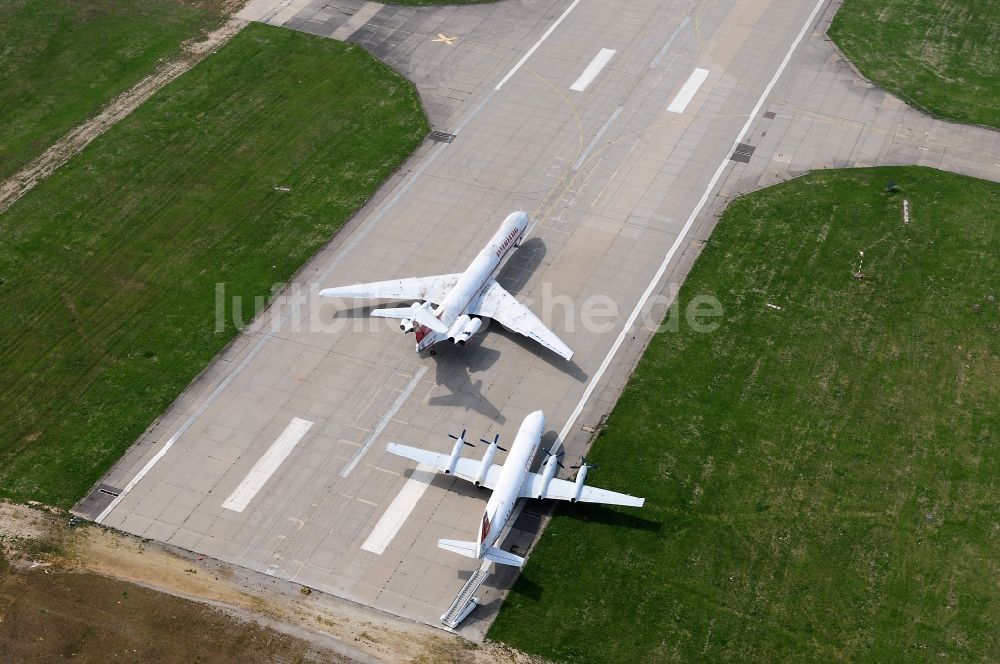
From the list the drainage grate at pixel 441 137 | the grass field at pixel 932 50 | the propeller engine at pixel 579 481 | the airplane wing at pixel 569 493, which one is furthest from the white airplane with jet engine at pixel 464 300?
the grass field at pixel 932 50

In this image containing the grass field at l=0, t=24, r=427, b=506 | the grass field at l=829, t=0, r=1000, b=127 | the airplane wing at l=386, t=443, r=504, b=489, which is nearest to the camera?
the airplane wing at l=386, t=443, r=504, b=489

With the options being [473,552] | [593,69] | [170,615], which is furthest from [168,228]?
[593,69]

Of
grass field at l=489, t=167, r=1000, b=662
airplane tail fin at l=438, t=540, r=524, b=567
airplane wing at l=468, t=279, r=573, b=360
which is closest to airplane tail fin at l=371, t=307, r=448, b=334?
airplane wing at l=468, t=279, r=573, b=360

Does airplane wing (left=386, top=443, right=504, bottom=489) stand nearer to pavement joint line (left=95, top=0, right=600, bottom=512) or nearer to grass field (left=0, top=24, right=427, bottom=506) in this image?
pavement joint line (left=95, top=0, right=600, bottom=512)

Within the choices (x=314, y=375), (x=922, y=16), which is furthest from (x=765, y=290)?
(x=922, y=16)

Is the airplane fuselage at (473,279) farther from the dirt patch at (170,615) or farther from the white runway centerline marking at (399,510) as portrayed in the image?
the dirt patch at (170,615)

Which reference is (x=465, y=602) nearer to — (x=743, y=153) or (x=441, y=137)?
(x=441, y=137)
